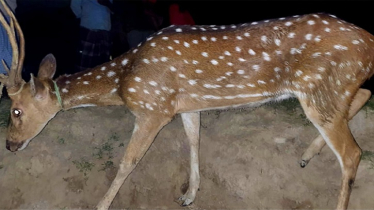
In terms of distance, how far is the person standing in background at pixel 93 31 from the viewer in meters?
5.59

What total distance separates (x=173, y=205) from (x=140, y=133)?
96cm

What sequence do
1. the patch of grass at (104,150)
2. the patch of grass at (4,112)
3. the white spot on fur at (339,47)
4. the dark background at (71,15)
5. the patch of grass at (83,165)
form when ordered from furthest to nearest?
the dark background at (71,15) < the patch of grass at (4,112) < the patch of grass at (104,150) < the patch of grass at (83,165) < the white spot on fur at (339,47)

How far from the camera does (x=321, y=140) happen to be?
13.8 ft

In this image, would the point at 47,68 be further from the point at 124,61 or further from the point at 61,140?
the point at 61,140

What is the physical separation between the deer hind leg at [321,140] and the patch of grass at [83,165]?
6.47 feet

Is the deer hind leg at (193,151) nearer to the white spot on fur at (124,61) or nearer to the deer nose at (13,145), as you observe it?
the white spot on fur at (124,61)

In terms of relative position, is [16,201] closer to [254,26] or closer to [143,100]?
[143,100]

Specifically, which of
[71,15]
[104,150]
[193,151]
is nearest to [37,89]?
[104,150]

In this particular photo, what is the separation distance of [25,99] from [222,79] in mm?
1650

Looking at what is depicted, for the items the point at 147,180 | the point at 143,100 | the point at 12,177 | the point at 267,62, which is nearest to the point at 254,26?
the point at 267,62

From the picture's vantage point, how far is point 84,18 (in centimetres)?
566

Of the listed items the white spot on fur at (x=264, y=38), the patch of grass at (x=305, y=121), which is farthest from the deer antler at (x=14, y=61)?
the patch of grass at (x=305, y=121)

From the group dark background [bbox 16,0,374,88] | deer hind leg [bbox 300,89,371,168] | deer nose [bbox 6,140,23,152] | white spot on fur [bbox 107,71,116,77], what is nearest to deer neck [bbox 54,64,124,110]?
white spot on fur [bbox 107,71,116,77]

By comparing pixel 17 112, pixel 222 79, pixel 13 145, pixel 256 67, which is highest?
pixel 256 67
